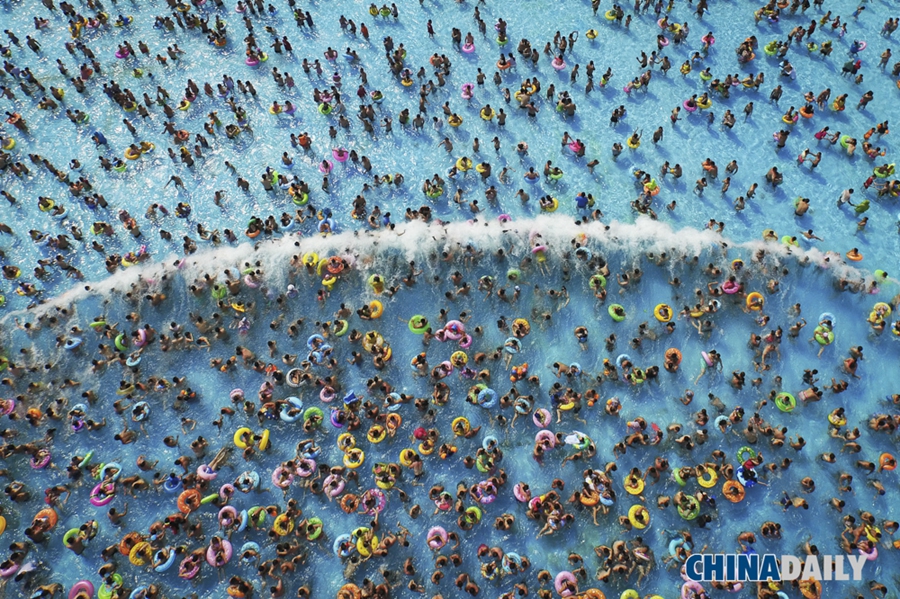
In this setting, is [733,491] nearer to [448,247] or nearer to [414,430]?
[414,430]

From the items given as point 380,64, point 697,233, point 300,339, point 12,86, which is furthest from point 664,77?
point 12,86

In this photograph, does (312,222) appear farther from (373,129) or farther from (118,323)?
(118,323)

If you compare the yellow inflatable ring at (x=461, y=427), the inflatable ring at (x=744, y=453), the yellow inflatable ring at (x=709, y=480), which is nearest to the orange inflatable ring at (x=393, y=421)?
the yellow inflatable ring at (x=461, y=427)

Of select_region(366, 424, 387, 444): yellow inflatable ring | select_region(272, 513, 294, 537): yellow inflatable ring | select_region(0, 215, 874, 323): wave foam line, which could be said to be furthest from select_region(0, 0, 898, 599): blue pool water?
select_region(272, 513, 294, 537): yellow inflatable ring

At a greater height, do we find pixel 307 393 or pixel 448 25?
pixel 448 25

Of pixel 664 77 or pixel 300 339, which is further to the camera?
pixel 664 77

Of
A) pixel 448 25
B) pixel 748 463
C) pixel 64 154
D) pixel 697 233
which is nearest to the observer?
pixel 748 463

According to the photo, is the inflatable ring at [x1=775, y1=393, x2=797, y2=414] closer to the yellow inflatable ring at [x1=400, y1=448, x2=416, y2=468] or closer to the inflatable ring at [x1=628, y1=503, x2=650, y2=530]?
the inflatable ring at [x1=628, y1=503, x2=650, y2=530]
